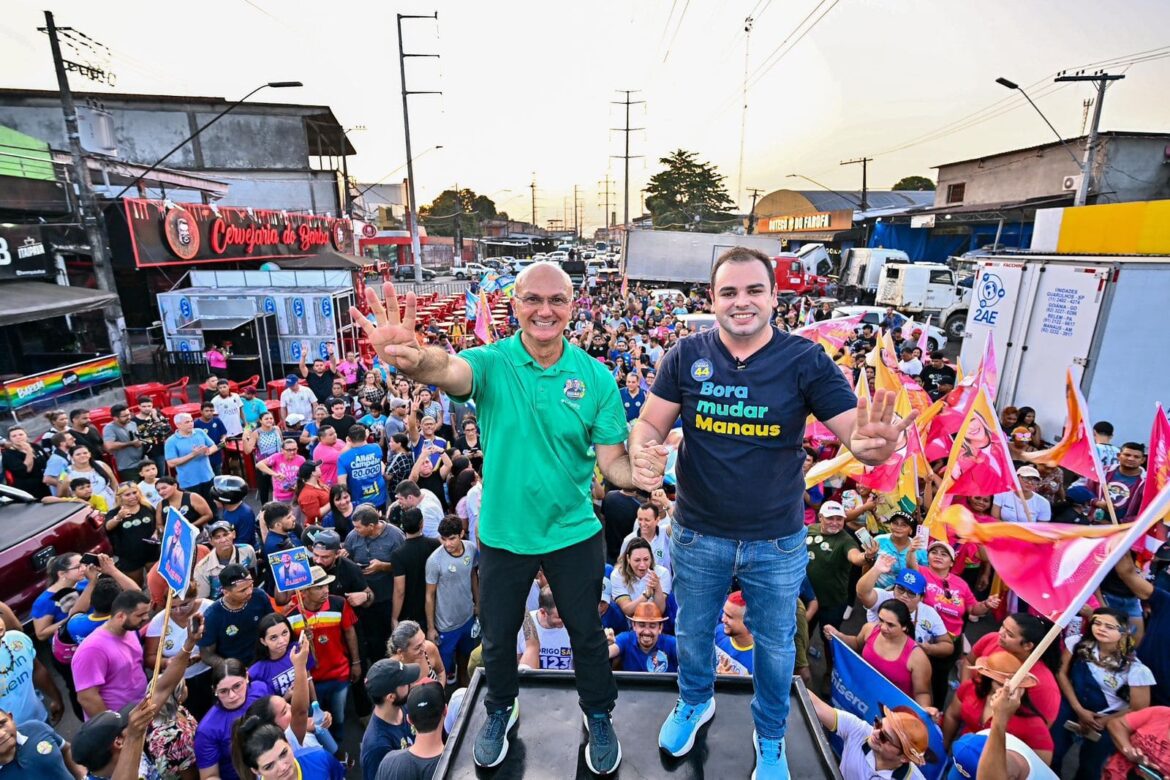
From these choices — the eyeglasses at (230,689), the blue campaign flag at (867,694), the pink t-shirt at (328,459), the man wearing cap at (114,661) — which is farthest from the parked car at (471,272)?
the blue campaign flag at (867,694)

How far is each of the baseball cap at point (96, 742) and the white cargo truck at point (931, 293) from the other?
25280mm

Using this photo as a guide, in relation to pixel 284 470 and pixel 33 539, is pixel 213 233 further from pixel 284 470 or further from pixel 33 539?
pixel 33 539

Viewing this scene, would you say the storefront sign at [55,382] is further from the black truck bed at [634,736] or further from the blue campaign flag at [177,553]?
the black truck bed at [634,736]

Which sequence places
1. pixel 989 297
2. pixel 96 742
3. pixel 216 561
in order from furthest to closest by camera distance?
pixel 989 297 < pixel 216 561 < pixel 96 742

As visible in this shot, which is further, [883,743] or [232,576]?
[232,576]

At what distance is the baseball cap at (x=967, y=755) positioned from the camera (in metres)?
3.16

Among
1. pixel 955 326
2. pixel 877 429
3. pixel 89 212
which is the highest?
pixel 89 212

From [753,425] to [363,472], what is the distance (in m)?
5.64

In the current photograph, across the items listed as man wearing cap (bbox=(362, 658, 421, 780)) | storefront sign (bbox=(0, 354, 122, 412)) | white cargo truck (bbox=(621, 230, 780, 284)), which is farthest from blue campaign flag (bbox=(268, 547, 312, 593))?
white cargo truck (bbox=(621, 230, 780, 284))

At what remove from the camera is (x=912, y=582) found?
15.3ft

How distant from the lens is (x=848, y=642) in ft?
14.8

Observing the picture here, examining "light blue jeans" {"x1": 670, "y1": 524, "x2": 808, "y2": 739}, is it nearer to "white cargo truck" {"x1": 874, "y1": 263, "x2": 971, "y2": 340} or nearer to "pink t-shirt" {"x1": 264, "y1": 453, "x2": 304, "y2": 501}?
"pink t-shirt" {"x1": 264, "y1": 453, "x2": 304, "y2": 501}

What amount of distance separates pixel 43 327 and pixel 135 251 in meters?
3.11

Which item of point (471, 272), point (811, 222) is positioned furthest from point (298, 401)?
point (811, 222)
